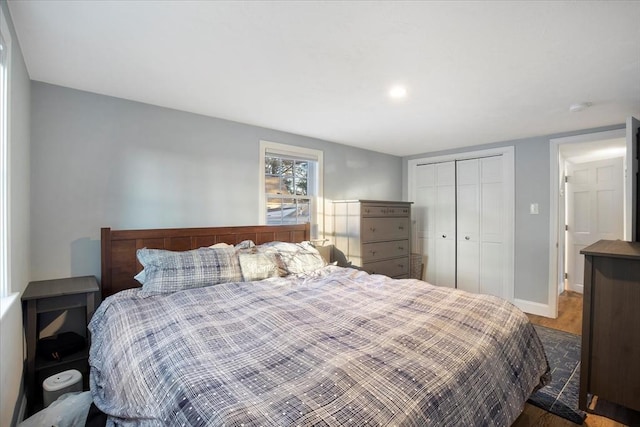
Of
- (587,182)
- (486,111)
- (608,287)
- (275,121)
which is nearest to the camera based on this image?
(608,287)

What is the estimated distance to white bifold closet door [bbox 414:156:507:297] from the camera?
4074mm

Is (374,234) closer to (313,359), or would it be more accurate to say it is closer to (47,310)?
(313,359)

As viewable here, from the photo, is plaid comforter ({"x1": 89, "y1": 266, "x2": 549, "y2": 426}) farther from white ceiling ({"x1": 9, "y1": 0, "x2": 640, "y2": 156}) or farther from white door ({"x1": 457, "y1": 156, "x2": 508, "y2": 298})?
white door ({"x1": 457, "y1": 156, "x2": 508, "y2": 298})

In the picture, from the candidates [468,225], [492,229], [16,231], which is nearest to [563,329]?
[492,229]

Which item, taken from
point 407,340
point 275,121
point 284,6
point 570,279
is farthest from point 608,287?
point 570,279

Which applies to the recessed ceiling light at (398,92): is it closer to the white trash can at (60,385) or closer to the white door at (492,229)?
the white door at (492,229)

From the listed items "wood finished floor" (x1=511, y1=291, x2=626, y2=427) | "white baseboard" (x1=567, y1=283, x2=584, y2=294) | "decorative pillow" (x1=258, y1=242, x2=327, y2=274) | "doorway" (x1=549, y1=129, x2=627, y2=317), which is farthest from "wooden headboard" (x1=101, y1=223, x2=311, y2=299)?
"white baseboard" (x1=567, y1=283, x2=584, y2=294)

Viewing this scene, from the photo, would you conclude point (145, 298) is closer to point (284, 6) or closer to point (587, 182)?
point (284, 6)

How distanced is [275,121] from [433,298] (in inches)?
88.0

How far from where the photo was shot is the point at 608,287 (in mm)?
1888

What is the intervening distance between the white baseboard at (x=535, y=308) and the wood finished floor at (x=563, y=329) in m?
0.06

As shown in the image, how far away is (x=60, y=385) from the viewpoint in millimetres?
1756

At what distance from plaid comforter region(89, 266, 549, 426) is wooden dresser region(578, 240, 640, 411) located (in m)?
0.46

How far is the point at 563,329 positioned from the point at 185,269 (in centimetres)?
396
